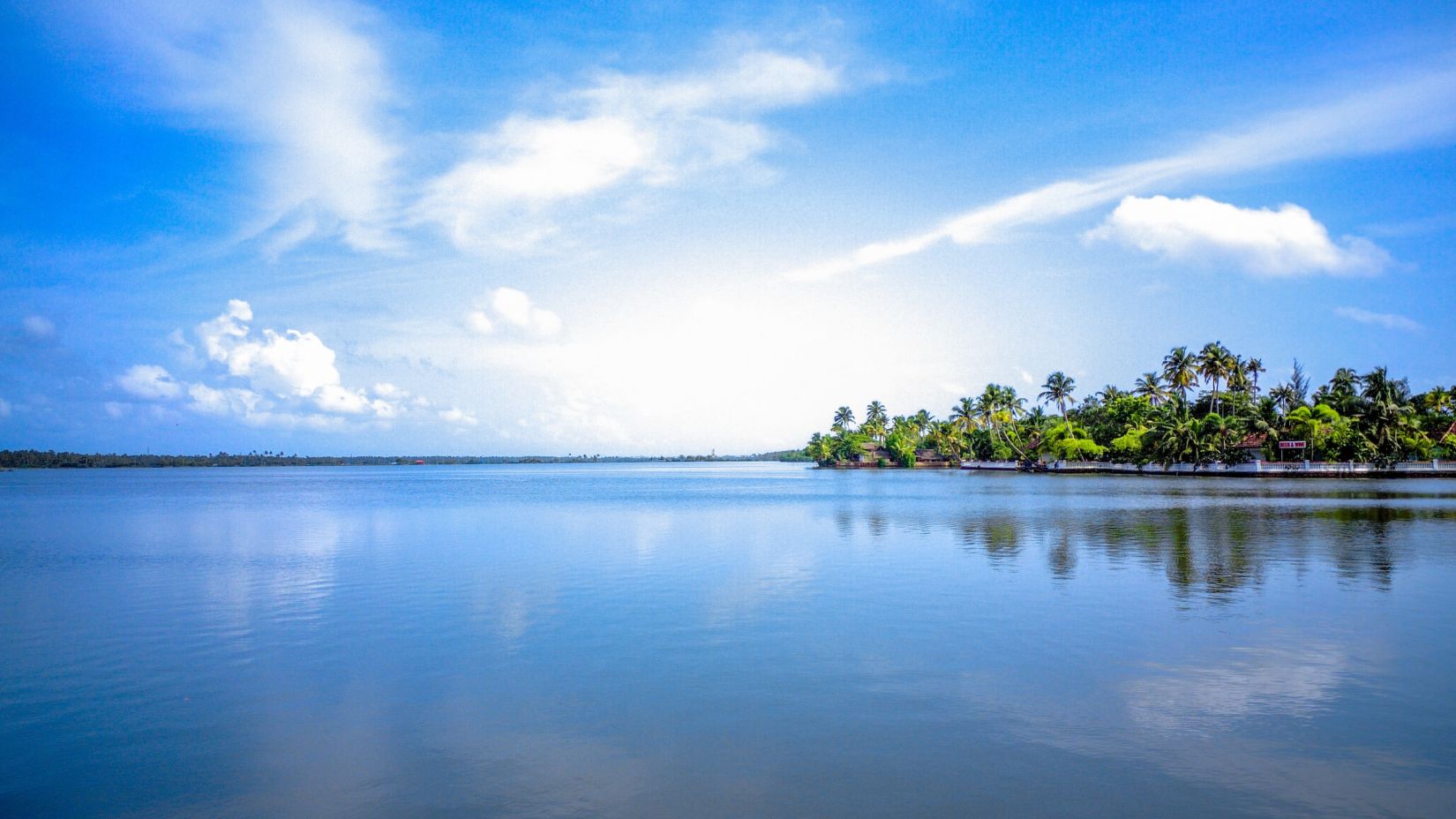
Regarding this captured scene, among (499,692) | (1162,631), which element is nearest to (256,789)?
(499,692)

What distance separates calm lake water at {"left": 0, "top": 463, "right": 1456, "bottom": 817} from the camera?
781cm

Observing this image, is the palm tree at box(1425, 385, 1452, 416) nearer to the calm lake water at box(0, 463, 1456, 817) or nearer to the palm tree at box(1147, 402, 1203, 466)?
the palm tree at box(1147, 402, 1203, 466)

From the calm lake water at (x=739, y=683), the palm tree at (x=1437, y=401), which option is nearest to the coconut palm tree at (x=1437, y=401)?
the palm tree at (x=1437, y=401)

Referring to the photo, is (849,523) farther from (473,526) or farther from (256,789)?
(256,789)

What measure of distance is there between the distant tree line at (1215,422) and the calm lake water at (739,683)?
218 feet

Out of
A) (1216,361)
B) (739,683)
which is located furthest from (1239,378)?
(739,683)

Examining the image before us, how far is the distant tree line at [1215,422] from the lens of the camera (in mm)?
79125

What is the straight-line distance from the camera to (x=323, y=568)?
23.3m

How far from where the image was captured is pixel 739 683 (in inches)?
442

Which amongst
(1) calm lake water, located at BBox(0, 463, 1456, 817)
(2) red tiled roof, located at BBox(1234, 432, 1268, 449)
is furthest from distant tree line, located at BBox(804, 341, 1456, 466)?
(1) calm lake water, located at BBox(0, 463, 1456, 817)

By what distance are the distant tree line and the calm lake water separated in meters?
66.3

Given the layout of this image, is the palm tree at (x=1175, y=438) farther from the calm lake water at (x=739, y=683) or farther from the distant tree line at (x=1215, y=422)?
the calm lake water at (x=739, y=683)

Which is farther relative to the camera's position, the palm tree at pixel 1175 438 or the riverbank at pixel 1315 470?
the palm tree at pixel 1175 438

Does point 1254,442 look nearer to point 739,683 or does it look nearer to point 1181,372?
point 1181,372
